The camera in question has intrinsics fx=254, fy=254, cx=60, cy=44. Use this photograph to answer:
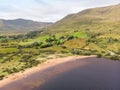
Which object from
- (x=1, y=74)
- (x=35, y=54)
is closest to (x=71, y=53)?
(x=35, y=54)

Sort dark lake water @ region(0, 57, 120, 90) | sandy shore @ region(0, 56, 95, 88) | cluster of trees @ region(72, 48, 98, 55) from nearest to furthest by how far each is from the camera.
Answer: dark lake water @ region(0, 57, 120, 90) < sandy shore @ region(0, 56, 95, 88) < cluster of trees @ region(72, 48, 98, 55)

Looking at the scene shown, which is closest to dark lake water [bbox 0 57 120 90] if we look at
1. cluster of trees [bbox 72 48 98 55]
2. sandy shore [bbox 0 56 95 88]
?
sandy shore [bbox 0 56 95 88]

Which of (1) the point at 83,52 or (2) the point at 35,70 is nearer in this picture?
(2) the point at 35,70

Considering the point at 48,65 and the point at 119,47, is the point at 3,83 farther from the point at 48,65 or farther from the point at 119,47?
the point at 119,47

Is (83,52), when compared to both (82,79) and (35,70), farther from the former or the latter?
(82,79)

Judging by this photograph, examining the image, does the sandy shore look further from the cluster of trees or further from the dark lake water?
the cluster of trees

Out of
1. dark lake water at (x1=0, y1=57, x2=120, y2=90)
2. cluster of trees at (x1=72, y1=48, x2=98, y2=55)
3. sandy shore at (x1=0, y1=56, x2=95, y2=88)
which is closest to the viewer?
dark lake water at (x1=0, y1=57, x2=120, y2=90)

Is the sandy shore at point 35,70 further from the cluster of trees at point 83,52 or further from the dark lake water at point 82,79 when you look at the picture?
the cluster of trees at point 83,52

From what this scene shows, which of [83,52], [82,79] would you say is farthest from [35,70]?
[83,52]
